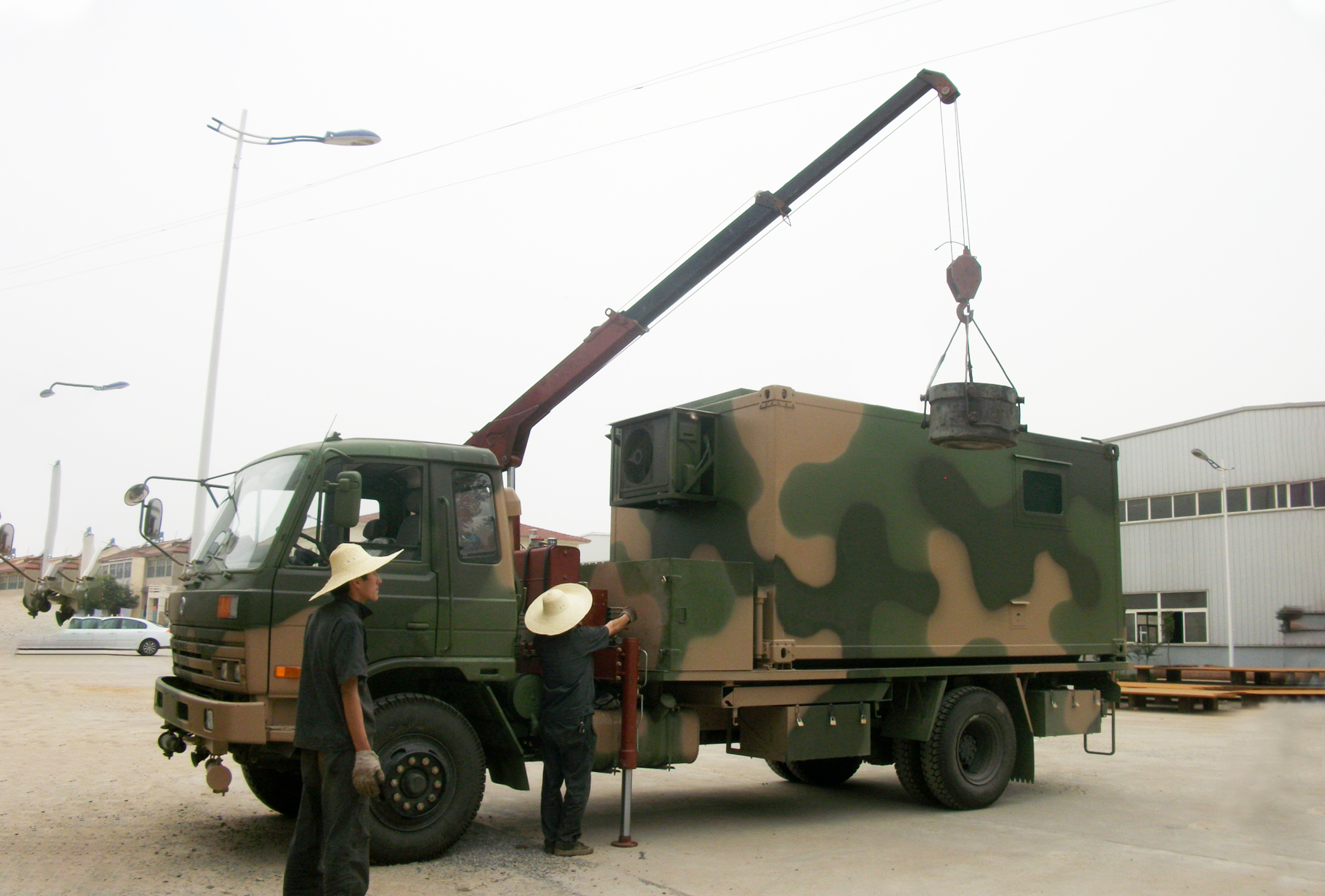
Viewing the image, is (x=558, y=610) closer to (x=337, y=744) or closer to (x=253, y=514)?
(x=253, y=514)

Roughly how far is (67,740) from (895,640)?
9.57 metres

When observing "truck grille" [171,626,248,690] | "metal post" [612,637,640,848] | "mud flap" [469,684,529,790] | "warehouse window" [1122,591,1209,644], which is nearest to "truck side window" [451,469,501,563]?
"mud flap" [469,684,529,790]

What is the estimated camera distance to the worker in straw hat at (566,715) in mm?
6789

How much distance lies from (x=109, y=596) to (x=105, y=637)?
20.0 m

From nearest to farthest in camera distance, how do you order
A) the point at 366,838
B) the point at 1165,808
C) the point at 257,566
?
the point at 366,838 < the point at 257,566 < the point at 1165,808

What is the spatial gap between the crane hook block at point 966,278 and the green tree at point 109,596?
3141cm

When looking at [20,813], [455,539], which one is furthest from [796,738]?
[20,813]

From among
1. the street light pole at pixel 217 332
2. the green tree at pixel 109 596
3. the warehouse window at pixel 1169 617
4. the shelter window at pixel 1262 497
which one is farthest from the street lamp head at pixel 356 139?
the green tree at pixel 109 596

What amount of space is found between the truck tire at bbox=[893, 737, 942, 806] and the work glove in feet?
17.2

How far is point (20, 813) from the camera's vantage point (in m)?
7.84

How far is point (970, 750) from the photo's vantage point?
8.98 metres

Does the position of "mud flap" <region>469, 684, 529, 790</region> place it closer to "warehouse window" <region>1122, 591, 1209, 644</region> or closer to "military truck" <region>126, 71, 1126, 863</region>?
"military truck" <region>126, 71, 1126, 863</region>

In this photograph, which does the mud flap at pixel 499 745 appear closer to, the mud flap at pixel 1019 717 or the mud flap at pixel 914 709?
the mud flap at pixel 914 709

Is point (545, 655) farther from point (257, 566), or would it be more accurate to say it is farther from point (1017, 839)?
point (1017, 839)
